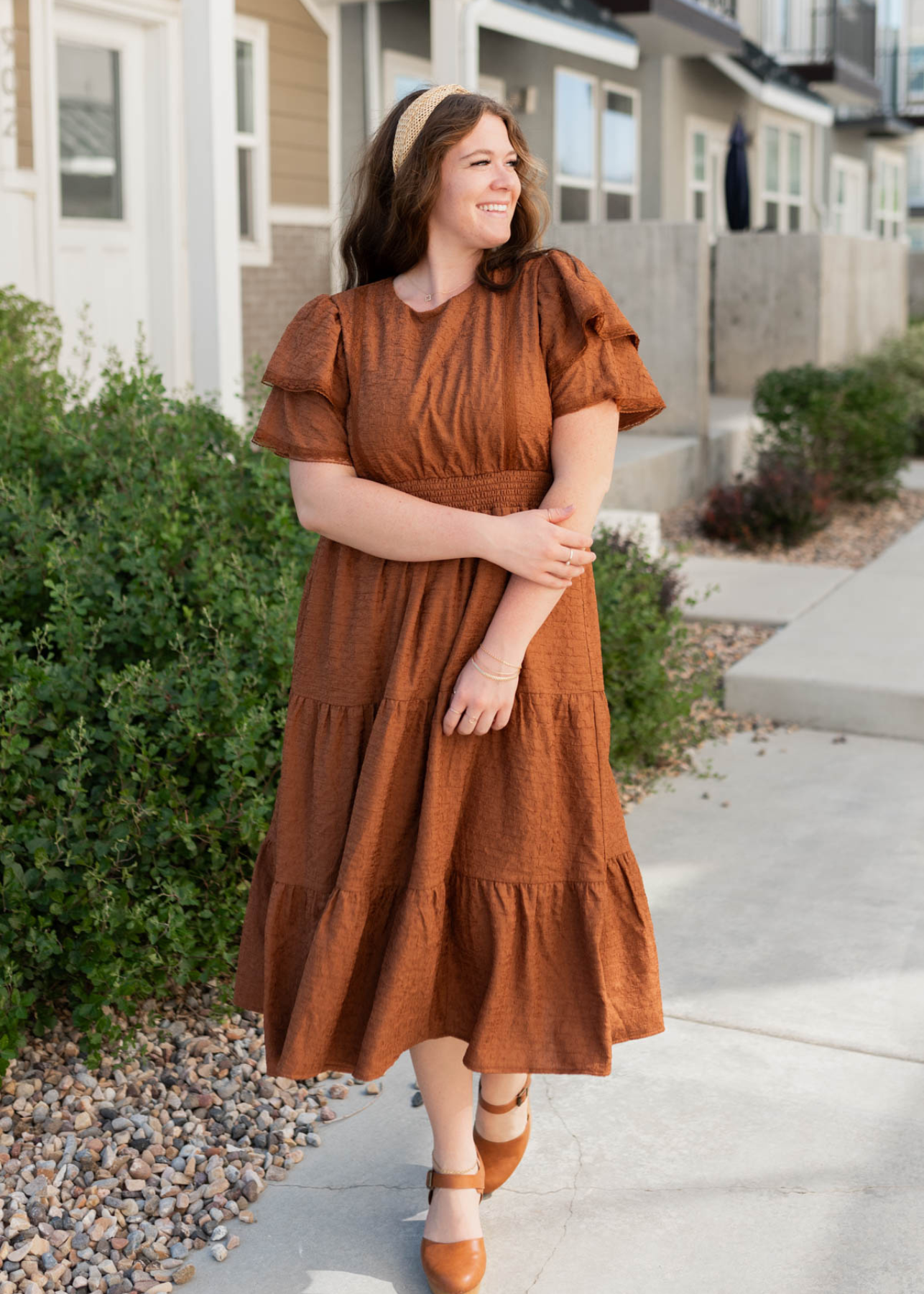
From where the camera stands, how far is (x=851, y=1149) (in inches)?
102

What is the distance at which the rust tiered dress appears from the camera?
2.07 metres

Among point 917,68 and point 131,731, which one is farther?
point 917,68

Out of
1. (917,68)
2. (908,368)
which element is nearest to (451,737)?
(908,368)

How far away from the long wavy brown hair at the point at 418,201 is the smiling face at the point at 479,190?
0.05ft

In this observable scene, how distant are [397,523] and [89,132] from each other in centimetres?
701

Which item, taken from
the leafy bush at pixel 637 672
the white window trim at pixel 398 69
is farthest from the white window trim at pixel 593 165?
the leafy bush at pixel 637 672

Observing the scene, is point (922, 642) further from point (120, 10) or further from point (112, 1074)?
point (120, 10)

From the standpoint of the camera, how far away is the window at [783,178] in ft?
60.3

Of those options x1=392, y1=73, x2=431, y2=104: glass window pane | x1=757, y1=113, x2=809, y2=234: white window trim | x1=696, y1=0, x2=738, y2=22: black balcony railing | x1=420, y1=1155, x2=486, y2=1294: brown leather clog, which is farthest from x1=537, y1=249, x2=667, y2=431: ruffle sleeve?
x1=757, y1=113, x2=809, y2=234: white window trim

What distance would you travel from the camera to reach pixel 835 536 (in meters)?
8.83

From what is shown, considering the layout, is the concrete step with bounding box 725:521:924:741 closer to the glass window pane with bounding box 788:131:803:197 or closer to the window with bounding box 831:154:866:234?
the glass window pane with bounding box 788:131:803:197

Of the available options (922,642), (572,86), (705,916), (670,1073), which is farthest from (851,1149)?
(572,86)

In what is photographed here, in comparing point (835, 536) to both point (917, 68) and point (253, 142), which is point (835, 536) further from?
point (917, 68)

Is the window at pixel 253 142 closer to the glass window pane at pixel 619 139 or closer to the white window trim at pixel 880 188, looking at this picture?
the glass window pane at pixel 619 139
